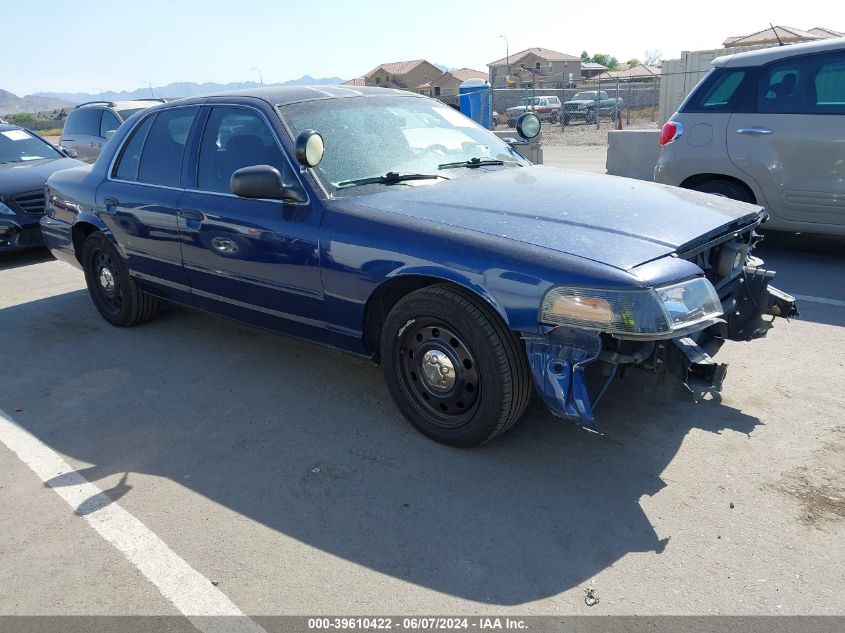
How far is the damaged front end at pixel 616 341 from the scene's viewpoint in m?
2.77

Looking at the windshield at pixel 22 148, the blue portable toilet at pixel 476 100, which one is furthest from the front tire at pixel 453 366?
the blue portable toilet at pixel 476 100

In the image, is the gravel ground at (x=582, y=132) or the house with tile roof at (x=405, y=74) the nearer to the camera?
the gravel ground at (x=582, y=132)

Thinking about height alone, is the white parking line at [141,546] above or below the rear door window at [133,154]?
below

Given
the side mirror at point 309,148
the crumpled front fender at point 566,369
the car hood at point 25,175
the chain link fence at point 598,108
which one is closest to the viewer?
the crumpled front fender at point 566,369

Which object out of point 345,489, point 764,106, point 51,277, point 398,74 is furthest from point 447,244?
point 398,74

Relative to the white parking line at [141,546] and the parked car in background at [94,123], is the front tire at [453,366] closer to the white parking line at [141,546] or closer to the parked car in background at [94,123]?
the white parking line at [141,546]

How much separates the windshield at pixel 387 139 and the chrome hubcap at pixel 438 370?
1.03 metres

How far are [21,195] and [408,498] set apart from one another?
23.5 ft

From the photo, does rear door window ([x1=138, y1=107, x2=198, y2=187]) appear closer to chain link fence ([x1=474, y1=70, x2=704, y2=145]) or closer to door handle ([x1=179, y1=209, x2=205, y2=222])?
door handle ([x1=179, y1=209, x2=205, y2=222])

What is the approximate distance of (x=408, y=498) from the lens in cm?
305

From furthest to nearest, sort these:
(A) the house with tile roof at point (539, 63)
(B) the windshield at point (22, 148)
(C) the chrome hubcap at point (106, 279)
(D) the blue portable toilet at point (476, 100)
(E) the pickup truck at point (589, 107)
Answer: (A) the house with tile roof at point (539, 63), (E) the pickup truck at point (589, 107), (D) the blue portable toilet at point (476, 100), (B) the windshield at point (22, 148), (C) the chrome hubcap at point (106, 279)

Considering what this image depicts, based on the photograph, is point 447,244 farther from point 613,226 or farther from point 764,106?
point 764,106

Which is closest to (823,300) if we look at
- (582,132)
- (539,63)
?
(582,132)

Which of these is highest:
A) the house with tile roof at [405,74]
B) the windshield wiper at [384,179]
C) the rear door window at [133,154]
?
the house with tile roof at [405,74]
